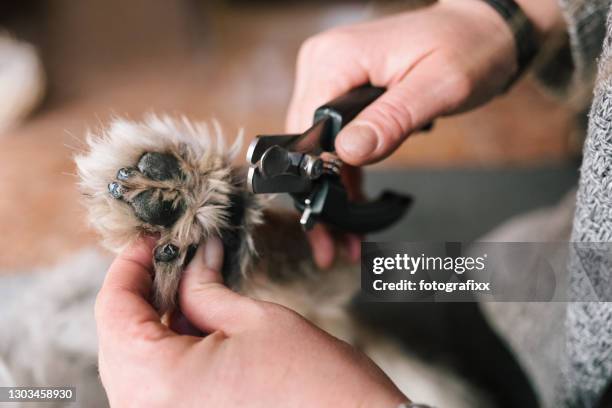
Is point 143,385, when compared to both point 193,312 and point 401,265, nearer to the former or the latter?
point 193,312

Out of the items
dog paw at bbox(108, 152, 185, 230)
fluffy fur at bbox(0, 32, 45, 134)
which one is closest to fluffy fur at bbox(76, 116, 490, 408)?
dog paw at bbox(108, 152, 185, 230)

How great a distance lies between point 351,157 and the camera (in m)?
0.45

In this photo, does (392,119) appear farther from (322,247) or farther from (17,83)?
(17,83)

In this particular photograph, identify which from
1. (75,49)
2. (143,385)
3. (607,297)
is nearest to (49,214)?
(143,385)

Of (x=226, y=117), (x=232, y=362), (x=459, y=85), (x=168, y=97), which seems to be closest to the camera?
(x=232, y=362)

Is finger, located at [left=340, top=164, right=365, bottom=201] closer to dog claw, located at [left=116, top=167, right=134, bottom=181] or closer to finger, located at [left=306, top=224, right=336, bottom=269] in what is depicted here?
finger, located at [left=306, top=224, right=336, bottom=269]

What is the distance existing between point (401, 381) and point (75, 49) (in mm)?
1578

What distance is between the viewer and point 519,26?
1.87ft

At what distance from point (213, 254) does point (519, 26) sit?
15.1 inches

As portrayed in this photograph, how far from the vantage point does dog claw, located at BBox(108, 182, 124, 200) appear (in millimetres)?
381
